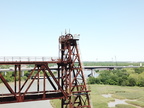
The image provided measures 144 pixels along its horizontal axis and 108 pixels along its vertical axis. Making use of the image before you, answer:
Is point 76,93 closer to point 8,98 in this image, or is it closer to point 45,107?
point 8,98

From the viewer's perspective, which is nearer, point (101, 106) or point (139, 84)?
point (101, 106)

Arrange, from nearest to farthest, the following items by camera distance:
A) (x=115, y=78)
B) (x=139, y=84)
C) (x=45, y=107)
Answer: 1. (x=45, y=107)
2. (x=139, y=84)
3. (x=115, y=78)

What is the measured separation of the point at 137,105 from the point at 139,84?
27.7 metres

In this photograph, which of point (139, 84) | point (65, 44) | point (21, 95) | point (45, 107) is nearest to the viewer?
point (21, 95)

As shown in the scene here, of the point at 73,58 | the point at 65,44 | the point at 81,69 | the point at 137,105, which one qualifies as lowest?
the point at 137,105

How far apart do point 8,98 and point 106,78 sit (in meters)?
60.3

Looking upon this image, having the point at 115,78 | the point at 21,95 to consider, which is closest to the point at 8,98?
the point at 21,95

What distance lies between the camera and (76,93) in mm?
18281

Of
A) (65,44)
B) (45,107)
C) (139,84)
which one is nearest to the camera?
(65,44)

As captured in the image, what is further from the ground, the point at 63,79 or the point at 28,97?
the point at 63,79

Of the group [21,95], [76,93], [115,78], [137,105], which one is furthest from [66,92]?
[115,78]

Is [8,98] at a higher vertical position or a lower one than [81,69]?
lower

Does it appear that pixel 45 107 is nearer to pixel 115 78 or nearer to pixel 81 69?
pixel 81 69

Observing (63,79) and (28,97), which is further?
(63,79)
